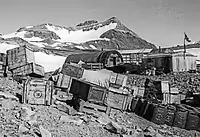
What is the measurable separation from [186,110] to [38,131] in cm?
545

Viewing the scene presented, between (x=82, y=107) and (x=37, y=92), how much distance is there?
1593 millimetres

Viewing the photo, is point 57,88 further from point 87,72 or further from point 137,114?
point 137,114

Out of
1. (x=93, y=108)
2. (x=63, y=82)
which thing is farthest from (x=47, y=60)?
(x=93, y=108)

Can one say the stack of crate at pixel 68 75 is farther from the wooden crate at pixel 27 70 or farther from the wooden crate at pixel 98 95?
the wooden crate at pixel 98 95

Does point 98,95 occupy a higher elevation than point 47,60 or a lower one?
lower

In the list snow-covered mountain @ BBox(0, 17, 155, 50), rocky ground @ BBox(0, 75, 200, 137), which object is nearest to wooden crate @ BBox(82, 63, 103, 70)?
rocky ground @ BBox(0, 75, 200, 137)

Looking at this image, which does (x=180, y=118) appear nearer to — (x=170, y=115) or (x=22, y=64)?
(x=170, y=115)

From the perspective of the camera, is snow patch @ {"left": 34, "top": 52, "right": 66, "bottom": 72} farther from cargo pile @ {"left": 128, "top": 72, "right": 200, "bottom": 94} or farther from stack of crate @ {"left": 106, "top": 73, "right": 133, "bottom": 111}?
stack of crate @ {"left": 106, "top": 73, "right": 133, "bottom": 111}

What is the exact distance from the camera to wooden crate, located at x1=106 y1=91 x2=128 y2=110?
9133mm

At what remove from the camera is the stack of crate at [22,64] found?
11.6m

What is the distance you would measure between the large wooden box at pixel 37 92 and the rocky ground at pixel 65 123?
204 mm

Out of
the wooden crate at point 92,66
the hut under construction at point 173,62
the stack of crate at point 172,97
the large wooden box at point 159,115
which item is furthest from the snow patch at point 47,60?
the large wooden box at point 159,115

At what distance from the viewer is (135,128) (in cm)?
807

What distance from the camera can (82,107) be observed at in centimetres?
850
